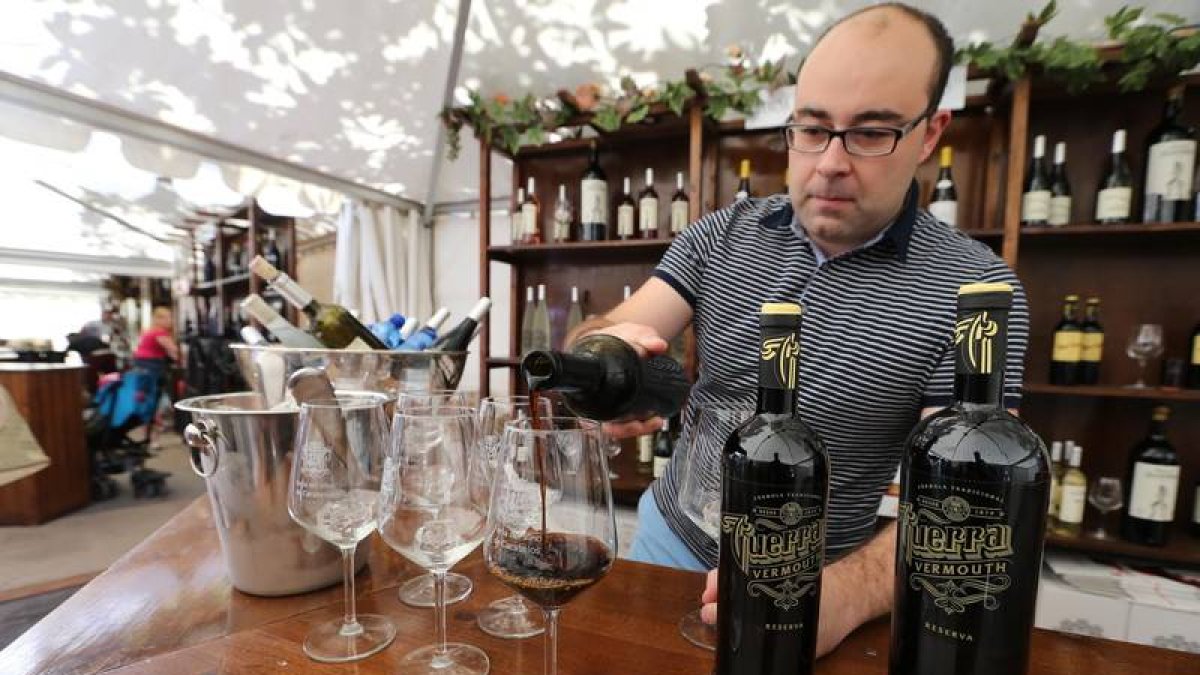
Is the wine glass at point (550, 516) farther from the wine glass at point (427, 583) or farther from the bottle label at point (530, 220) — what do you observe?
the bottle label at point (530, 220)

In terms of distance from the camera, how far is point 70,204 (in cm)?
500

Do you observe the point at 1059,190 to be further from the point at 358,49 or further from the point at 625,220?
the point at 358,49

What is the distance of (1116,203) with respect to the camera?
5.16 ft

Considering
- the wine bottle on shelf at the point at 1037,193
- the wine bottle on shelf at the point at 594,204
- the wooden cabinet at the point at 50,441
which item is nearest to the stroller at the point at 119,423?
the wooden cabinet at the point at 50,441

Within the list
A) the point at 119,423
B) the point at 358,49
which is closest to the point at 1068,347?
the point at 358,49

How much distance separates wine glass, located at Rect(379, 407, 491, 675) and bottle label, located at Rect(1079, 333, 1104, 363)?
6.28 ft

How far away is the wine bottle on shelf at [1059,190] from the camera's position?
1.65 meters

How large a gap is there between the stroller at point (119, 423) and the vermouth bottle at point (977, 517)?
4.27 meters

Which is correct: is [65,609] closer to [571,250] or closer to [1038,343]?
[571,250]

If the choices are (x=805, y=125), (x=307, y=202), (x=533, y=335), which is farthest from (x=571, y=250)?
(x=307, y=202)

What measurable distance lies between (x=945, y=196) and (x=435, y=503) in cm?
188

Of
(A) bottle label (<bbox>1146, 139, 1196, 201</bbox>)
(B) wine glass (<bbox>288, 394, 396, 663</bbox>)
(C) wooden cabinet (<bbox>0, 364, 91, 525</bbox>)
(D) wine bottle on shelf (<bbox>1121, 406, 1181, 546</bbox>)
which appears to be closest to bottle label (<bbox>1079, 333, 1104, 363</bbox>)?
(D) wine bottle on shelf (<bbox>1121, 406, 1181, 546</bbox>)

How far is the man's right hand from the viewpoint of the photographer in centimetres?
77

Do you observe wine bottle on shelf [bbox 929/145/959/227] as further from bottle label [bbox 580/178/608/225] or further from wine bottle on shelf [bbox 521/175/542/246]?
wine bottle on shelf [bbox 521/175/542/246]
